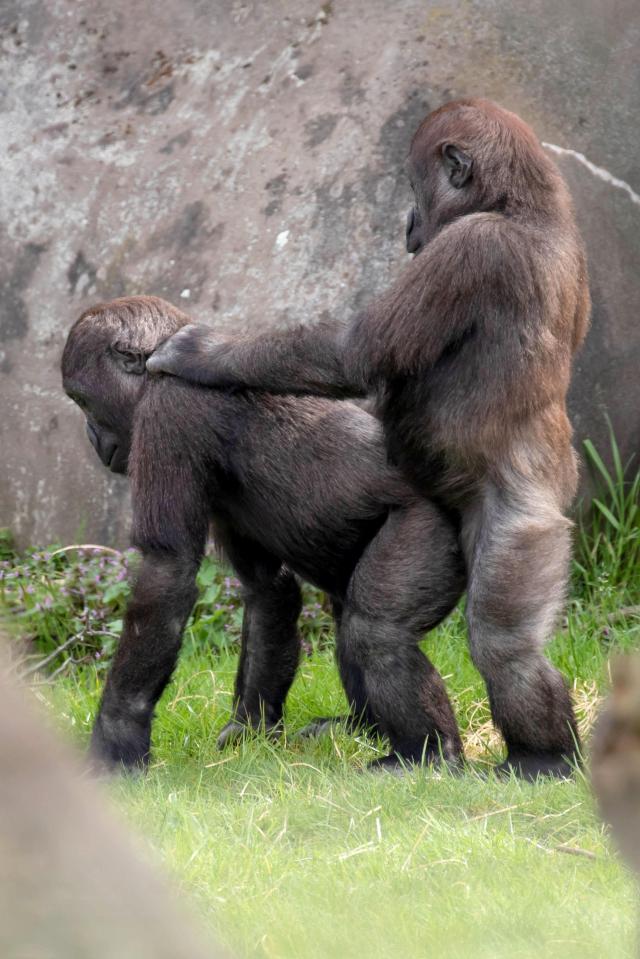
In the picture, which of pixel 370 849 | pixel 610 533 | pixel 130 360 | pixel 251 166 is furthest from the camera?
pixel 251 166

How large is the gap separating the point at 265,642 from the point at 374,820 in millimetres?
1202

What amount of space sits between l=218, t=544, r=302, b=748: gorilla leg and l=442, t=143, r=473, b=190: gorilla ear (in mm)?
1387

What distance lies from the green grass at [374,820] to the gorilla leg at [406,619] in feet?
0.62

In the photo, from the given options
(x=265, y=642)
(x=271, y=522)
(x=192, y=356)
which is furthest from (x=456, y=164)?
(x=265, y=642)

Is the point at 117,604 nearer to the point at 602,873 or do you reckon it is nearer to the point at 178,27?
the point at 178,27

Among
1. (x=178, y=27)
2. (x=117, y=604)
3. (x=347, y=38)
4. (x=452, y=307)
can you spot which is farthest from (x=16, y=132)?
(x=452, y=307)

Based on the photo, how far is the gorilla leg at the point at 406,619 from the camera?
3.76m

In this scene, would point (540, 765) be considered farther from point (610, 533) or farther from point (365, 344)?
point (610, 533)

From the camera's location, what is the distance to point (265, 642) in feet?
14.4

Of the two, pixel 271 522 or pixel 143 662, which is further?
pixel 271 522

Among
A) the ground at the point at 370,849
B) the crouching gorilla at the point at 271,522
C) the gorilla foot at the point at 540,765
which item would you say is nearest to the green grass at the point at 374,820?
the ground at the point at 370,849

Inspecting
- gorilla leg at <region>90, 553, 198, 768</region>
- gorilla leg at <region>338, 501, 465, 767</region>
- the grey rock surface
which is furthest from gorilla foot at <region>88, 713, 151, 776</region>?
the grey rock surface

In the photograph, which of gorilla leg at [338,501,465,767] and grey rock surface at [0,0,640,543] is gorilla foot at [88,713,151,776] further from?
grey rock surface at [0,0,640,543]

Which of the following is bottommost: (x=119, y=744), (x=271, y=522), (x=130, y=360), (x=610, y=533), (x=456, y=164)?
(x=610, y=533)
